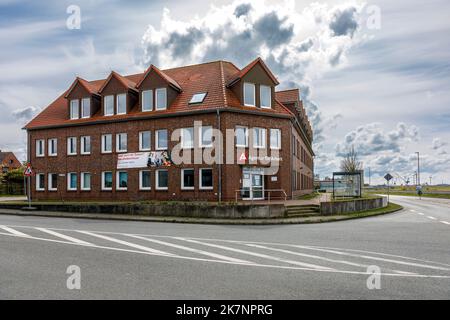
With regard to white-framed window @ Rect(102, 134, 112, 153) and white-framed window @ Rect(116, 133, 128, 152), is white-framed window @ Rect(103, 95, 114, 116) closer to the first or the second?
white-framed window @ Rect(102, 134, 112, 153)

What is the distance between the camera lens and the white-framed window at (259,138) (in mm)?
28391

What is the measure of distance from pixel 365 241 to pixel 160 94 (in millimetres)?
21424

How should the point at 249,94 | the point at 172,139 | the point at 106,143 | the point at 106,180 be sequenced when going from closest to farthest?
1. the point at 172,139
2. the point at 249,94
3. the point at 106,180
4. the point at 106,143

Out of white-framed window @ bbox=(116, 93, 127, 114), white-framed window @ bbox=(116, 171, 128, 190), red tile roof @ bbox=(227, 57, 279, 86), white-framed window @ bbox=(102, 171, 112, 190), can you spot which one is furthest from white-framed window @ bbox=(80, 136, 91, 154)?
red tile roof @ bbox=(227, 57, 279, 86)

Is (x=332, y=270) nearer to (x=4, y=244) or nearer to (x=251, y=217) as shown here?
(x=4, y=244)

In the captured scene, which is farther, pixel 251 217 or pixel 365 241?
pixel 251 217

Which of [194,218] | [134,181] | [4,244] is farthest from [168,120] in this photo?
[4,244]

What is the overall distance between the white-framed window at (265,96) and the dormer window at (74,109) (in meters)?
15.5

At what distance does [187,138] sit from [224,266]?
819 inches

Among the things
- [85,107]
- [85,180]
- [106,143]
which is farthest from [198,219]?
[85,107]

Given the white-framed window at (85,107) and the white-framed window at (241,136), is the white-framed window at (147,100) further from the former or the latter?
the white-framed window at (241,136)

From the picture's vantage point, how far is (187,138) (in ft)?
94.0

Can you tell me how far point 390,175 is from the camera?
38.1 meters

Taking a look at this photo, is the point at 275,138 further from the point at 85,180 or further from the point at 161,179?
the point at 85,180
